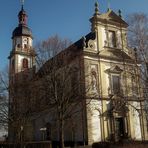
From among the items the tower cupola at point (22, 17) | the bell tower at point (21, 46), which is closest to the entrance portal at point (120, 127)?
the bell tower at point (21, 46)

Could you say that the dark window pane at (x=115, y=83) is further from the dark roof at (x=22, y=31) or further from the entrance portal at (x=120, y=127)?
the dark roof at (x=22, y=31)

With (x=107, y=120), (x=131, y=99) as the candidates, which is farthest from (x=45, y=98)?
(x=131, y=99)

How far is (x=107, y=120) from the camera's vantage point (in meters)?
35.3

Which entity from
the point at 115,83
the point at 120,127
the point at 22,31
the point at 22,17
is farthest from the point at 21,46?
the point at 120,127

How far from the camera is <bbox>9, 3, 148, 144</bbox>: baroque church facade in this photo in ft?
98.9

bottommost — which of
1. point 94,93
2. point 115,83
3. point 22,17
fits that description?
point 94,93

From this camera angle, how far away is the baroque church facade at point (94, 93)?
3014cm

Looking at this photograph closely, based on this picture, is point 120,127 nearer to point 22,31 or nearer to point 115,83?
point 115,83

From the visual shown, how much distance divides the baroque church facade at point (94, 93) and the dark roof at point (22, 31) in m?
16.4

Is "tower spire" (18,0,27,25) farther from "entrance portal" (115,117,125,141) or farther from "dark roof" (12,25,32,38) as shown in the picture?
"entrance portal" (115,117,125,141)

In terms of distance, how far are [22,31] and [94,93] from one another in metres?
25.1

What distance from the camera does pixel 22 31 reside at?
179 feet

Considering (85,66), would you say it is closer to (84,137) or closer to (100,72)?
(100,72)

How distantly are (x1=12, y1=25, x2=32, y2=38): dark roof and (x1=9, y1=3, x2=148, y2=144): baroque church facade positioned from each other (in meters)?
16.4
